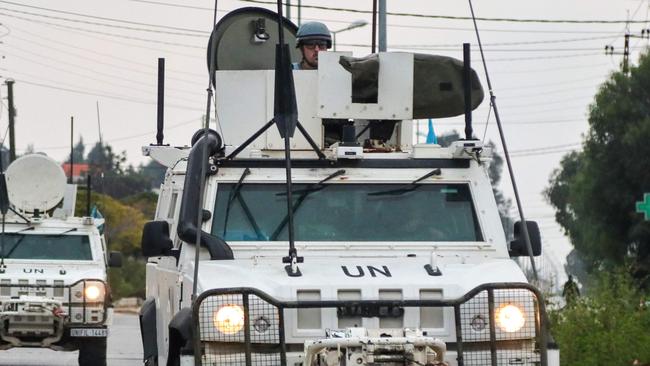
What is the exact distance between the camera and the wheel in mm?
19906

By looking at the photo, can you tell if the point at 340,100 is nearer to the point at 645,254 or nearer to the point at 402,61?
the point at 402,61

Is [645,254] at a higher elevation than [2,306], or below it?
higher

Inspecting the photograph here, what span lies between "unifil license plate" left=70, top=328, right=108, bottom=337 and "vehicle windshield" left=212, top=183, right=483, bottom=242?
30.2 ft

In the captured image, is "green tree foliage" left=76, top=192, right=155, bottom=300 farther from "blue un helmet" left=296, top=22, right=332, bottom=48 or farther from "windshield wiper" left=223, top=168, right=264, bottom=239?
"windshield wiper" left=223, top=168, right=264, bottom=239

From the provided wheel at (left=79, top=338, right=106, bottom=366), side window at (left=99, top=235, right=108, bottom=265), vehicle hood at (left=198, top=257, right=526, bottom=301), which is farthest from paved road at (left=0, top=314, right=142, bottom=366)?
vehicle hood at (left=198, top=257, right=526, bottom=301)

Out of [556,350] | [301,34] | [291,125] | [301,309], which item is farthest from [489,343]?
[301,34]

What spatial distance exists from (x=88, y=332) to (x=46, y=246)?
6.32 feet

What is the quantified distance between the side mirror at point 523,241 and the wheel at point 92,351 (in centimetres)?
977

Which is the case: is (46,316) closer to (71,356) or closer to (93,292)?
(93,292)

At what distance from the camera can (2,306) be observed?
776 inches

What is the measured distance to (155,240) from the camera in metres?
10.7

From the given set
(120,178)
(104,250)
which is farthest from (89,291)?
(120,178)

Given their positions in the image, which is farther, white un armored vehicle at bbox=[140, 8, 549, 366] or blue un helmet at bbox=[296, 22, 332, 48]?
blue un helmet at bbox=[296, 22, 332, 48]

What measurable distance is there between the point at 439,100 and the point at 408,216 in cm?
158
